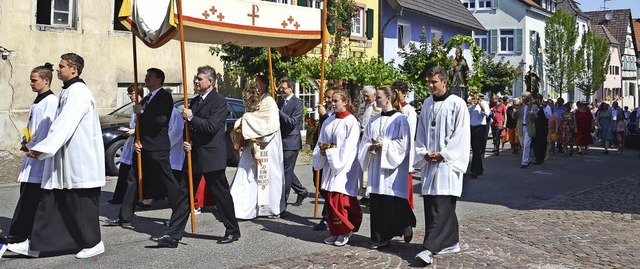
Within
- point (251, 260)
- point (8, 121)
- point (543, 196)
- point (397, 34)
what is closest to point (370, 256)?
point (251, 260)

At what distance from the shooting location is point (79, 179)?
270 inches

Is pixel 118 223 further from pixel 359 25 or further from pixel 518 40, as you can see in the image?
pixel 518 40

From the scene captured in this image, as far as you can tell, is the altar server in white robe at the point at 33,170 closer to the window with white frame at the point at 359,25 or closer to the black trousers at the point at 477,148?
the black trousers at the point at 477,148

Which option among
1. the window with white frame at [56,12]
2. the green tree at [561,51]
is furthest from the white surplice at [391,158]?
the green tree at [561,51]

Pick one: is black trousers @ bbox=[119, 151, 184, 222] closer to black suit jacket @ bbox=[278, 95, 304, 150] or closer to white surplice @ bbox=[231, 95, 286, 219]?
white surplice @ bbox=[231, 95, 286, 219]

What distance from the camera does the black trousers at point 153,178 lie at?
25.3 feet

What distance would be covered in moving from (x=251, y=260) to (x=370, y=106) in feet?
11.5

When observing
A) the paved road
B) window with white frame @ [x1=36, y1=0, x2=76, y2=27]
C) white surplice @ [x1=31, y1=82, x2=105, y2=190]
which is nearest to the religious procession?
white surplice @ [x1=31, y1=82, x2=105, y2=190]

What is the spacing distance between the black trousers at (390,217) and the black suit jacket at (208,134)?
1623mm

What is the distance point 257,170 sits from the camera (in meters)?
9.25

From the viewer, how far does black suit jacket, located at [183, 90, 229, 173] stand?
24.9ft

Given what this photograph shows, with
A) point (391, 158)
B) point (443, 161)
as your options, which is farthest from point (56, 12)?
point (443, 161)

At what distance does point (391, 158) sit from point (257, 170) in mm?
2320

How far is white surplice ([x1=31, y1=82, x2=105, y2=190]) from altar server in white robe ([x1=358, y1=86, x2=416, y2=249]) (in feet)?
8.63
